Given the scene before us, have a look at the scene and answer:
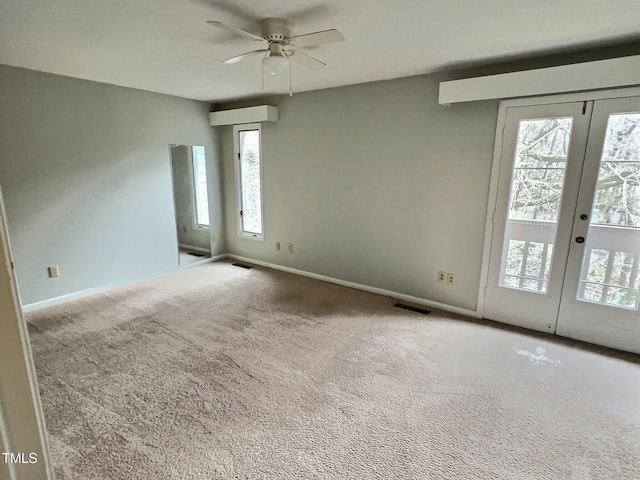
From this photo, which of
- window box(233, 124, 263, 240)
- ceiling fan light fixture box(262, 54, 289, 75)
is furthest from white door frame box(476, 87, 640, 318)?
window box(233, 124, 263, 240)

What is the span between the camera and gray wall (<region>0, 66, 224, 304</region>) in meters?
3.12

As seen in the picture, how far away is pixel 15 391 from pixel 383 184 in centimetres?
342

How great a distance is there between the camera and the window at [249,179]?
4.63 m

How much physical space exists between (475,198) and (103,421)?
10.8 feet

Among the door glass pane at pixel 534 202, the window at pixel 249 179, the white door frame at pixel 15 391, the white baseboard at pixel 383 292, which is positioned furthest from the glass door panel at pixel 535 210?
the white door frame at pixel 15 391

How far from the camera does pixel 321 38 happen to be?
2.03 metres

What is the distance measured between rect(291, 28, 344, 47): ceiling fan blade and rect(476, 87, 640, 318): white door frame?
172 centimetres

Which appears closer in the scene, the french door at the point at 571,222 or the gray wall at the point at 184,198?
the french door at the point at 571,222

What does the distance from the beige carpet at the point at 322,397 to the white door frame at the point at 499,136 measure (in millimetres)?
473

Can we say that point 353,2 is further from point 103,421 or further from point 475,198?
point 103,421

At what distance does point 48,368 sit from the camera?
2373mm

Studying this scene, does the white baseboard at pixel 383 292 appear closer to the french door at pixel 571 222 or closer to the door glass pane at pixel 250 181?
the french door at pixel 571 222

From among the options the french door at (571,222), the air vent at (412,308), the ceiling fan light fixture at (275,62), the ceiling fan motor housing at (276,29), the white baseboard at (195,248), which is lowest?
the air vent at (412,308)

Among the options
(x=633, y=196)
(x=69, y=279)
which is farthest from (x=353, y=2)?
(x=69, y=279)
